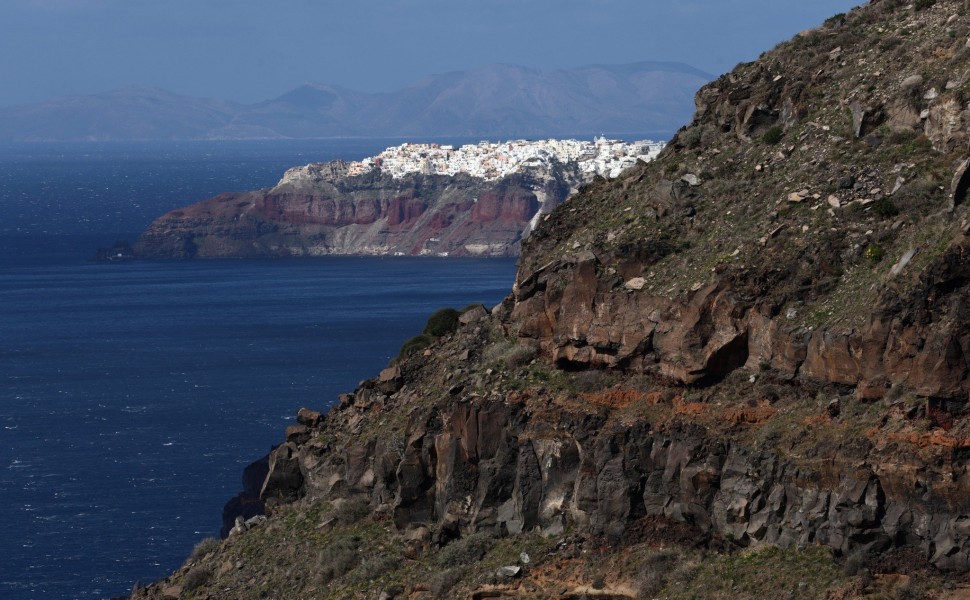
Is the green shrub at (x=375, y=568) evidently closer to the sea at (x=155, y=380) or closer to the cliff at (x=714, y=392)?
the cliff at (x=714, y=392)

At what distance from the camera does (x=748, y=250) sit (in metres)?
24.5

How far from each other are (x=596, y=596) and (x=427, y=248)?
554 feet

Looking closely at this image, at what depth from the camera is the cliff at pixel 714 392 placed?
66.2 feet

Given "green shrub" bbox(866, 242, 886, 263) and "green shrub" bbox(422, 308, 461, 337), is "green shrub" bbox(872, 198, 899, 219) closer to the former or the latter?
"green shrub" bbox(866, 242, 886, 263)

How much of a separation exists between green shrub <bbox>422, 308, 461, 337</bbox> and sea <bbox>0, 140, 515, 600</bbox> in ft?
54.2

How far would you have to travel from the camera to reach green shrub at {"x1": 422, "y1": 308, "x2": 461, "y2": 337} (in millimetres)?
34562

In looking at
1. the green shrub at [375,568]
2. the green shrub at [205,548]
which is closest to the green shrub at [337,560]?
the green shrub at [375,568]

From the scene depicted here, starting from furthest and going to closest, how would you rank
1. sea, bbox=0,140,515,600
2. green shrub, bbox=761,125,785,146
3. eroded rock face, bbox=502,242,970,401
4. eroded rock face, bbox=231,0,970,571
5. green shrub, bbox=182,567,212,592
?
sea, bbox=0,140,515,600 < green shrub, bbox=182,567,212,592 < green shrub, bbox=761,125,785,146 < eroded rock face, bbox=231,0,970,571 < eroded rock face, bbox=502,242,970,401

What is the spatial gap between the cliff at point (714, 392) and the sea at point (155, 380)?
72.5 ft

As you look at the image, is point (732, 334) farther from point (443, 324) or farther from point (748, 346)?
point (443, 324)

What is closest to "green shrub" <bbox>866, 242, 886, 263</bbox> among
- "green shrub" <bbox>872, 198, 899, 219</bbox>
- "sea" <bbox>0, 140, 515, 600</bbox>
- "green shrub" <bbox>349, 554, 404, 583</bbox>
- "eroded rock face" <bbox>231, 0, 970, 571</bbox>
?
"eroded rock face" <bbox>231, 0, 970, 571</bbox>

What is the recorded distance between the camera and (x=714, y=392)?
2325cm

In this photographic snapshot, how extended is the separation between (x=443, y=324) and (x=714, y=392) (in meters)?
13.2

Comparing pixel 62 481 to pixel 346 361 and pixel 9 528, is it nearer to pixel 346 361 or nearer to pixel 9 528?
pixel 9 528
